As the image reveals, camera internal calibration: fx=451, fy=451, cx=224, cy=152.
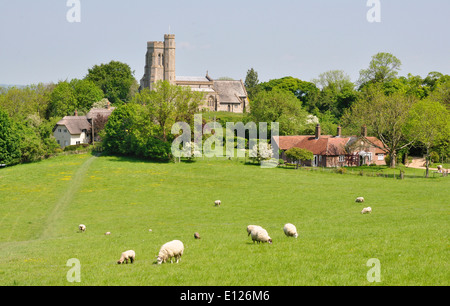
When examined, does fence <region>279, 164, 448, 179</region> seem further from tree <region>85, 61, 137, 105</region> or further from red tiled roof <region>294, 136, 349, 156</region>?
tree <region>85, 61, 137, 105</region>

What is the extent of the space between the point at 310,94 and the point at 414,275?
12307cm

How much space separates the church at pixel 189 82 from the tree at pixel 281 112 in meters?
28.8

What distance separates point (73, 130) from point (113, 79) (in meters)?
67.0

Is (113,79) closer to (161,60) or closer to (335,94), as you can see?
(161,60)

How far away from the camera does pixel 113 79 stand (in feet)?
538

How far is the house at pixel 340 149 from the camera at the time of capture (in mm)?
75938

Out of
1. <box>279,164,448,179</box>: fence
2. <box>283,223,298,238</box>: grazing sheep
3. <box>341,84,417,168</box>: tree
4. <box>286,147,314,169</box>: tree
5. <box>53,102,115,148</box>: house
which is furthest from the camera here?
<box>53,102,115,148</box>: house

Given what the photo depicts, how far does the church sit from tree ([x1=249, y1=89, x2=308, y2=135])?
1133 inches

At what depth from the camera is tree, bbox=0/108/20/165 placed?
75938mm

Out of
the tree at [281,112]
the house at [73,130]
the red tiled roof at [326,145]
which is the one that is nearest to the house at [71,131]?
the house at [73,130]

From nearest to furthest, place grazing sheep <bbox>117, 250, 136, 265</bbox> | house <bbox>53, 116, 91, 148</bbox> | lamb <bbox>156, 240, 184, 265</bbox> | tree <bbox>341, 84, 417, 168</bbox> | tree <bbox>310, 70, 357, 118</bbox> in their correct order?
1. lamb <bbox>156, 240, 184, 265</bbox>
2. grazing sheep <bbox>117, 250, 136, 265</bbox>
3. tree <bbox>341, 84, 417, 168</bbox>
4. house <bbox>53, 116, 91, 148</bbox>
5. tree <bbox>310, 70, 357, 118</bbox>

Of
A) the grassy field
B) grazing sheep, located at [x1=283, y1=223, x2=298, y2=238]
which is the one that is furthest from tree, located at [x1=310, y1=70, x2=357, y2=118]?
grazing sheep, located at [x1=283, y1=223, x2=298, y2=238]
